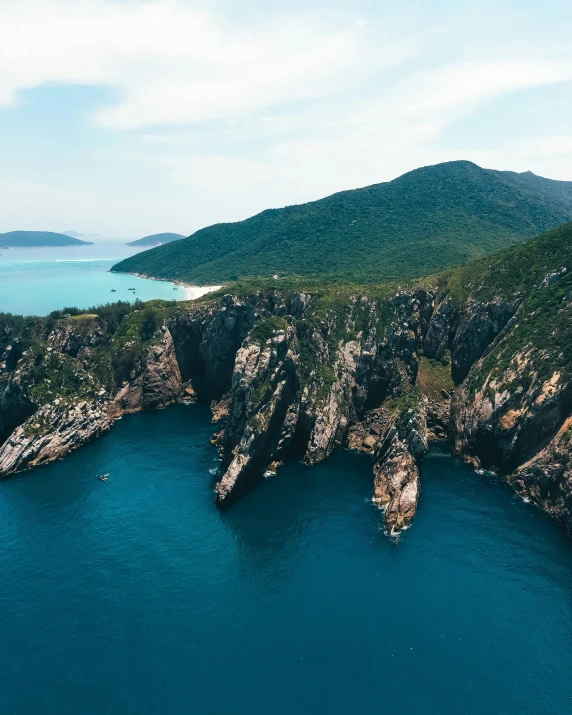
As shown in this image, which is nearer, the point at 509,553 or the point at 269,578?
the point at 269,578

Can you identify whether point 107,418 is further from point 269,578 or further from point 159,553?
point 269,578

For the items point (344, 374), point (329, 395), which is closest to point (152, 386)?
point (329, 395)

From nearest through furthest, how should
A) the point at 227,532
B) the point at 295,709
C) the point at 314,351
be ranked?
1. the point at 295,709
2. the point at 227,532
3. the point at 314,351

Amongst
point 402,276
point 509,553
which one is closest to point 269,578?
point 509,553

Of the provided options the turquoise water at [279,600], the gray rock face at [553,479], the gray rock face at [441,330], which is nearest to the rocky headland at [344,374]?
the gray rock face at [553,479]

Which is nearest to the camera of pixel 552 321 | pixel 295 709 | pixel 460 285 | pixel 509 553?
pixel 295 709

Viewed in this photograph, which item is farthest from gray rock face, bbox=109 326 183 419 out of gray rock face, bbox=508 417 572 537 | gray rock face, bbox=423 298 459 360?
gray rock face, bbox=508 417 572 537
